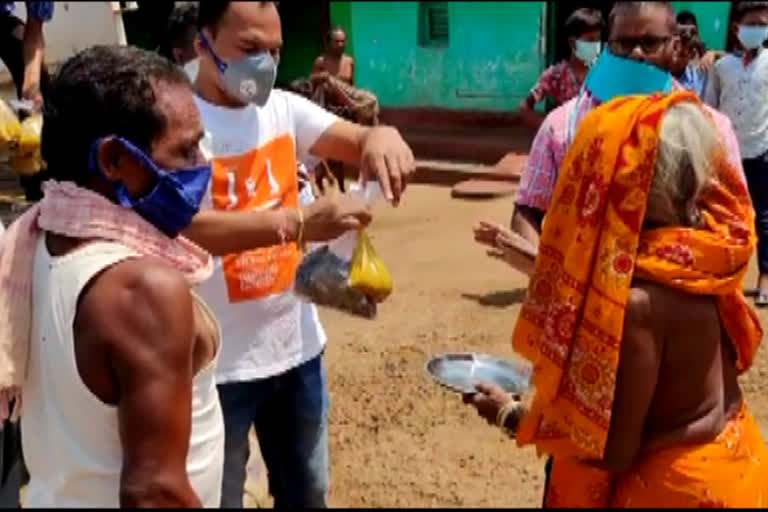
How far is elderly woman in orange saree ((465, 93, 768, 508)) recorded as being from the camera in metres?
1.95

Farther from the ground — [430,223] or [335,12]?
[335,12]

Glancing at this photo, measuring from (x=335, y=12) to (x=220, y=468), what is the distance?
10.5 m

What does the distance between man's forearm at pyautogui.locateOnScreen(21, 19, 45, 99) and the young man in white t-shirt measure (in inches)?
102

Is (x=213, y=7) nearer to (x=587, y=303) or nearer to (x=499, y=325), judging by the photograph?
(x=587, y=303)

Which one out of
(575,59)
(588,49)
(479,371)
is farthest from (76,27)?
(479,371)

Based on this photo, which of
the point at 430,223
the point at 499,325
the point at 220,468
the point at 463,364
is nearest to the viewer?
the point at 220,468

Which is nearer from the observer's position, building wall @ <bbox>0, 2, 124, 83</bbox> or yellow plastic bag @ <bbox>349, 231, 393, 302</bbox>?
yellow plastic bag @ <bbox>349, 231, 393, 302</bbox>

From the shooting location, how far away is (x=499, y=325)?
19.7ft

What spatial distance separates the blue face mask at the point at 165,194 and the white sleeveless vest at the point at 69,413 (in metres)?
0.10

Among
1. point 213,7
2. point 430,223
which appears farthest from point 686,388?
point 430,223

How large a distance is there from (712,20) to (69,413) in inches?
374

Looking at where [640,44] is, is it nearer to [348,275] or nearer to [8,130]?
[348,275]

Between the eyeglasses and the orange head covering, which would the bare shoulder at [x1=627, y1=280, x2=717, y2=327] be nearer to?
the orange head covering

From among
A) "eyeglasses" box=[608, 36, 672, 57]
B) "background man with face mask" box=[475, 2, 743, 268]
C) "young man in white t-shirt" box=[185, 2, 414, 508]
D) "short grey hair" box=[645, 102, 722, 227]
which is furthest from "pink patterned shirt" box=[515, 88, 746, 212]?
"short grey hair" box=[645, 102, 722, 227]
